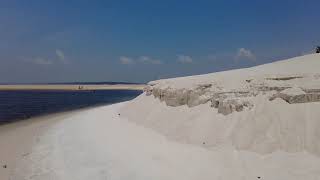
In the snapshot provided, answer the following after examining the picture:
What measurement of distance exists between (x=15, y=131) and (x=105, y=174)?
15.2 m

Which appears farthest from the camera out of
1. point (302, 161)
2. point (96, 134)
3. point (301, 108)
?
point (96, 134)

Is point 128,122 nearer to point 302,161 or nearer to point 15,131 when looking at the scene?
point 15,131

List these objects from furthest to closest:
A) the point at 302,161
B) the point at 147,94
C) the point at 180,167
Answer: the point at 147,94 → the point at 180,167 → the point at 302,161

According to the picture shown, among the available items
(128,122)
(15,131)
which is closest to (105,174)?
(128,122)

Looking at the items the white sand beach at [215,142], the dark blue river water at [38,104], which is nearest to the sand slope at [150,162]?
the white sand beach at [215,142]

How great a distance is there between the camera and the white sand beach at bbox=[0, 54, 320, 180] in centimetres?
1147

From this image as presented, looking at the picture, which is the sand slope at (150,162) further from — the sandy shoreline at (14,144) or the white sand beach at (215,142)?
the sandy shoreline at (14,144)

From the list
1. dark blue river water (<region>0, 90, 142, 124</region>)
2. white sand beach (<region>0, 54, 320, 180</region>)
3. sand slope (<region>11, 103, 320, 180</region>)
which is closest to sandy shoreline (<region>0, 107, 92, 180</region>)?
white sand beach (<region>0, 54, 320, 180</region>)

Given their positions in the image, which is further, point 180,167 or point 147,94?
point 147,94

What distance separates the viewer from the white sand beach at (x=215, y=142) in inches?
452

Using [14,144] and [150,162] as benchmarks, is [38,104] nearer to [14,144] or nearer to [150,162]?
[14,144]

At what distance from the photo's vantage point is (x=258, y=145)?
1266cm

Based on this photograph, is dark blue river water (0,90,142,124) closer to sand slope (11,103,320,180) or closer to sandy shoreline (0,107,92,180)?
sandy shoreline (0,107,92,180)

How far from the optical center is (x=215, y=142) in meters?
13.9
